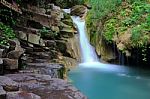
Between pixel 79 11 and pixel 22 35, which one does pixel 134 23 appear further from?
pixel 22 35

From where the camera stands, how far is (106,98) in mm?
7691

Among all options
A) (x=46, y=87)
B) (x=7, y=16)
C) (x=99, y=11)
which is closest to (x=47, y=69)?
(x=46, y=87)

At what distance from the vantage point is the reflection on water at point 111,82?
7.98m

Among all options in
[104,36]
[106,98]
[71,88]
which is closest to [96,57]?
[104,36]

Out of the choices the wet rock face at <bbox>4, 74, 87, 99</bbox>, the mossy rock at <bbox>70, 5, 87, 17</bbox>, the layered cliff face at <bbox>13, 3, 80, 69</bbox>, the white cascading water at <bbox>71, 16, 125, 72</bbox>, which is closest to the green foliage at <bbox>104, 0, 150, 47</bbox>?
the white cascading water at <bbox>71, 16, 125, 72</bbox>

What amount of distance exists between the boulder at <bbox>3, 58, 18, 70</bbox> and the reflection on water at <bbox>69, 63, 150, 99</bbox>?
2441mm

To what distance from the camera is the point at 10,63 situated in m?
5.98

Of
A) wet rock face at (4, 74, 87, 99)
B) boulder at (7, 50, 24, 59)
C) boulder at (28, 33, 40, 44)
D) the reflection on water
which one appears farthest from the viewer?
boulder at (28, 33, 40, 44)

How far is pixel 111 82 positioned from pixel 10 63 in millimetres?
4232

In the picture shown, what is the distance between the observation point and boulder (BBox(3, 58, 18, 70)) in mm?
5921

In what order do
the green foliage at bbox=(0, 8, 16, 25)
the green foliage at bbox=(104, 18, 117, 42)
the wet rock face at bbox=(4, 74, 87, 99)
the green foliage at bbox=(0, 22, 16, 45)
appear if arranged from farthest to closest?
the green foliage at bbox=(104, 18, 117, 42)
the green foliage at bbox=(0, 8, 16, 25)
the green foliage at bbox=(0, 22, 16, 45)
the wet rock face at bbox=(4, 74, 87, 99)

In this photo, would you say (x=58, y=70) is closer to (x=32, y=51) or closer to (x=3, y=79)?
(x=32, y=51)

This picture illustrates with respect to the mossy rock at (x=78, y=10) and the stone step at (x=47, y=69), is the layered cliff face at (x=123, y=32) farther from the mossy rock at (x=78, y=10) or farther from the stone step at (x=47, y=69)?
the stone step at (x=47, y=69)

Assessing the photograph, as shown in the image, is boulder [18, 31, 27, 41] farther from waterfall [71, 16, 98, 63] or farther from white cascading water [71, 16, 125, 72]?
waterfall [71, 16, 98, 63]
